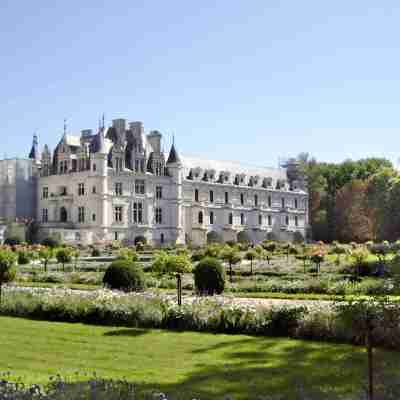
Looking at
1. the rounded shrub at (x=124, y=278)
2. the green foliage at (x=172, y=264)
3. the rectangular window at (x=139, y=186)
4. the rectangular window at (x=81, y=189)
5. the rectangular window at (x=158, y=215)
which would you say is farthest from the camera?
the rectangular window at (x=158, y=215)

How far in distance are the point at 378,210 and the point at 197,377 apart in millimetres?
39409

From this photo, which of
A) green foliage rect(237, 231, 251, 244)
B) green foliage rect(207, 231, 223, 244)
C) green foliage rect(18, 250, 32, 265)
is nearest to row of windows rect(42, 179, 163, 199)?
green foliage rect(207, 231, 223, 244)

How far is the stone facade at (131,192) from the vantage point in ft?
175

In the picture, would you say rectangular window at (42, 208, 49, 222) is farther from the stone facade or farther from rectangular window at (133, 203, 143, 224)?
rectangular window at (133, 203, 143, 224)

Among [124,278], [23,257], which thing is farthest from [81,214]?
[124,278]

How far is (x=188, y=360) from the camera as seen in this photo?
9.38 meters

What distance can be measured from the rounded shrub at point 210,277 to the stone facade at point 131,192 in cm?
3333

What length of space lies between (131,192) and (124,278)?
37.9 m

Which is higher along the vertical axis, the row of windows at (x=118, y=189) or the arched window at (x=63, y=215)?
the row of windows at (x=118, y=189)

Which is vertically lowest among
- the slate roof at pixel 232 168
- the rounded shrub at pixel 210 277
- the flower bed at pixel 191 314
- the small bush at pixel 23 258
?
the flower bed at pixel 191 314

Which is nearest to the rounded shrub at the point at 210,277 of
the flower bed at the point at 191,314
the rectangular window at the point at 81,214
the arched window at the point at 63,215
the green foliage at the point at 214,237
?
the flower bed at the point at 191,314

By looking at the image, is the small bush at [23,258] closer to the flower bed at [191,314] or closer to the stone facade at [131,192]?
the stone facade at [131,192]

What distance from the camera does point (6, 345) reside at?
34.6 feet

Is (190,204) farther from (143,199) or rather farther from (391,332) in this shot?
(391,332)
